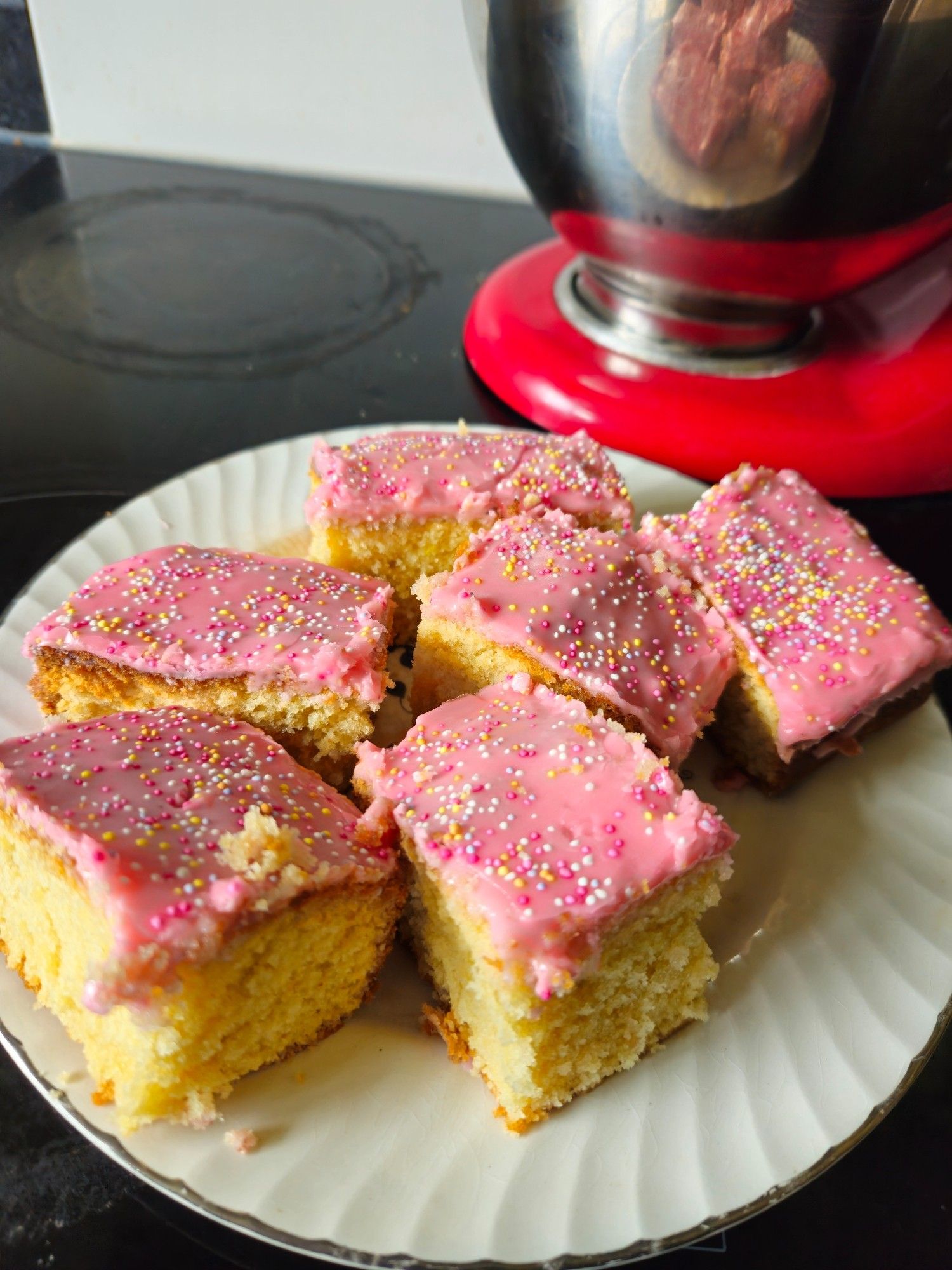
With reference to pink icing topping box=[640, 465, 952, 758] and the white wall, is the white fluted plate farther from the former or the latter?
the white wall

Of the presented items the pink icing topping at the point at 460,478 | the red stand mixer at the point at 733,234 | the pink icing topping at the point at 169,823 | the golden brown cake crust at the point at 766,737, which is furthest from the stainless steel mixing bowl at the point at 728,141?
the pink icing topping at the point at 169,823

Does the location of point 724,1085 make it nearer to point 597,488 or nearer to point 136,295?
point 597,488

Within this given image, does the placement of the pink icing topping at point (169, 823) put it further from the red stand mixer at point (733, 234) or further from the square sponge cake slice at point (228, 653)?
the red stand mixer at point (733, 234)

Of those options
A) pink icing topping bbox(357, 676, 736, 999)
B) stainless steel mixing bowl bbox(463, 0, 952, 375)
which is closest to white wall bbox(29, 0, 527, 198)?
stainless steel mixing bowl bbox(463, 0, 952, 375)

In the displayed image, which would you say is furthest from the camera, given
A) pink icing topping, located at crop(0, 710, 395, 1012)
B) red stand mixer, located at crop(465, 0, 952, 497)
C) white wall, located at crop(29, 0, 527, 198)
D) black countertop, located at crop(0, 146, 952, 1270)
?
white wall, located at crop(29, 0, 527, 198)

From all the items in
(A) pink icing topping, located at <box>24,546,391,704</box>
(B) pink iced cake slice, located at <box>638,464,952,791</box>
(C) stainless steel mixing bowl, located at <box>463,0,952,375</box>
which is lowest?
(B) pink iced cake slice, located at <box>638,464,952,791</box>

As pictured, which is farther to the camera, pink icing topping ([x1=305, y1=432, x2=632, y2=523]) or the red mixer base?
the red mixer base
